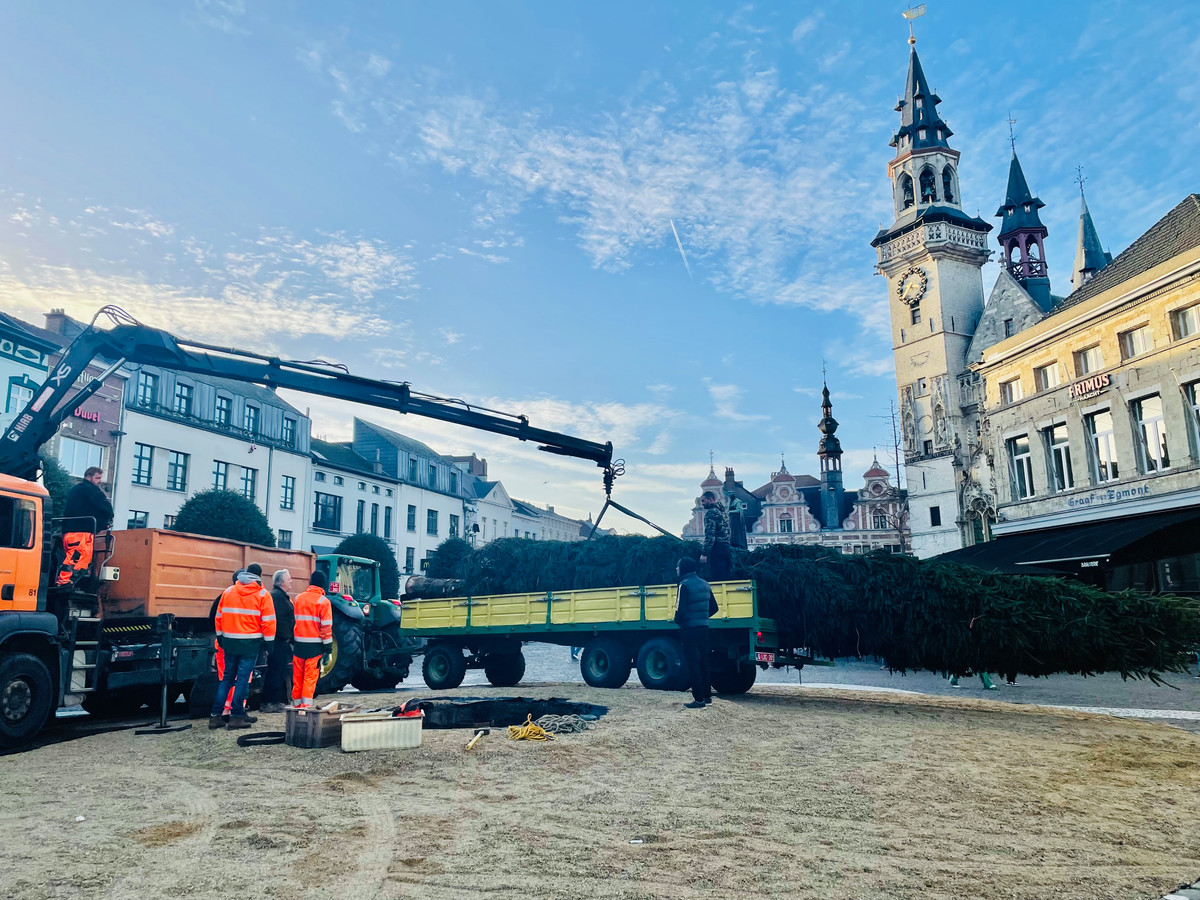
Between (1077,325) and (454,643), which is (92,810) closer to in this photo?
(454,643)

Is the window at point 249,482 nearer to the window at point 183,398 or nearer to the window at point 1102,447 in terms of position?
the window at point 183,398

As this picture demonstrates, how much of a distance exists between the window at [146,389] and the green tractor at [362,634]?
763 inches

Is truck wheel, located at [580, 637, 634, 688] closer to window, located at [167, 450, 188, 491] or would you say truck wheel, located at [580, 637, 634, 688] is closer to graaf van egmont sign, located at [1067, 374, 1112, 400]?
graaf van egmont sign, located at [1067, 374, 1112, 400]

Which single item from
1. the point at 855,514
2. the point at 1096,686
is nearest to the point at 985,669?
the point at 1096,686

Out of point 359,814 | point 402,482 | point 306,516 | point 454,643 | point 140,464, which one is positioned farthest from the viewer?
point 402,482

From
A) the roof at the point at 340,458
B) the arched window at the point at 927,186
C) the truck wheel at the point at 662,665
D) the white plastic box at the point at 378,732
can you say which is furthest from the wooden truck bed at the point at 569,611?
the arched window at the point at 927,186

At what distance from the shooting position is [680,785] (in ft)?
22.0

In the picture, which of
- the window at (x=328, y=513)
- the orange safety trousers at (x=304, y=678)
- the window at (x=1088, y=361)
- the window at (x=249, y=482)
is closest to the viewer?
the orange safety trousers at (x=304, y=678)

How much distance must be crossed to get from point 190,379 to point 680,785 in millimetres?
32860

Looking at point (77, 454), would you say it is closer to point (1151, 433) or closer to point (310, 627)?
point (310, 627)

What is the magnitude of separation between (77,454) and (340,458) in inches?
704

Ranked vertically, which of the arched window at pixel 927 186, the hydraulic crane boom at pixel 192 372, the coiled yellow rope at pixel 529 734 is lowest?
the coiled yellow rope at pixel 529 734

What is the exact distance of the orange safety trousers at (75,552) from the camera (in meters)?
9.50

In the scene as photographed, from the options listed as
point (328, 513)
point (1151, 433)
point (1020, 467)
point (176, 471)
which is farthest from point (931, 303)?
point (176, 471)
